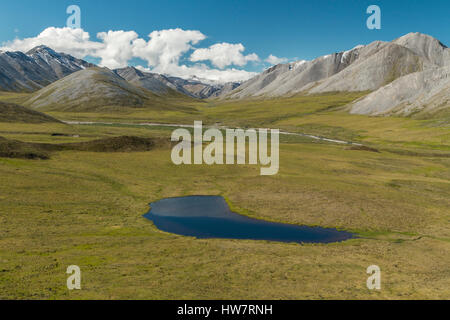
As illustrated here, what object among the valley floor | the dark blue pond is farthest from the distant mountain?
the dark blue pond

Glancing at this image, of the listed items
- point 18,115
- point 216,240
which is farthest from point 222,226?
point 18,115

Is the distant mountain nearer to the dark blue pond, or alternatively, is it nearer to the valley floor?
the valley floor

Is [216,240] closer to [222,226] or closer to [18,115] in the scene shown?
[222,226]

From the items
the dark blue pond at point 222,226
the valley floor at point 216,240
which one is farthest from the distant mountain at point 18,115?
the dark blue pond at point 222,226

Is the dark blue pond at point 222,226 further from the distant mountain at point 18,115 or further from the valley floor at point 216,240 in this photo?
the distant mountain at point 18,115
